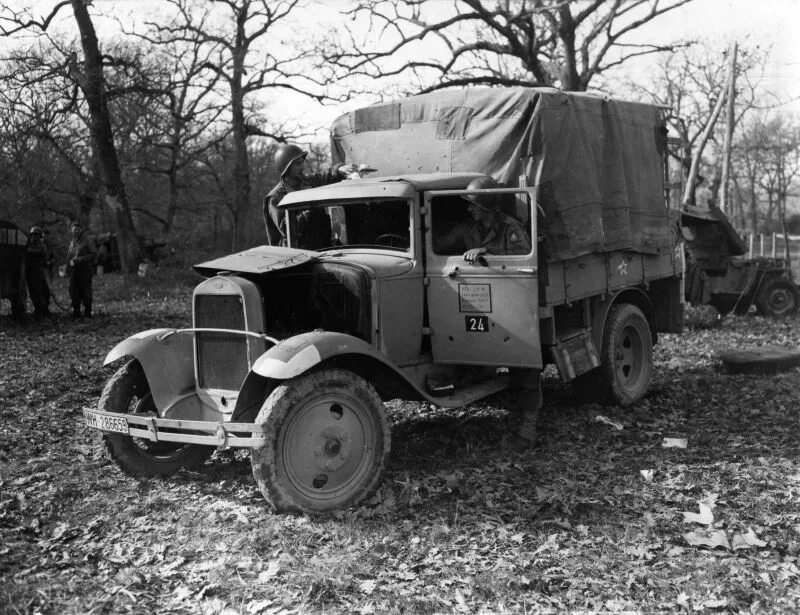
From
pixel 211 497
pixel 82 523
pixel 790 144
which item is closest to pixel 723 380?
pixel 211 497

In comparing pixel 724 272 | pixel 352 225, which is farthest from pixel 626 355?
pixel 724 272

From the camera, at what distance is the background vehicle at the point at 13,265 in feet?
45.8

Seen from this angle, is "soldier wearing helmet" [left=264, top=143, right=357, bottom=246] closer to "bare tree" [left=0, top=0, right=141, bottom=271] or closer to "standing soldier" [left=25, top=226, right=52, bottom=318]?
"standing soldier" [left=25, top=226, right=52, bottom=318]

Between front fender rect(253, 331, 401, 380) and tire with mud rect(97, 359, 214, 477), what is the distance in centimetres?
127

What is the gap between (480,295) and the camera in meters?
6.23

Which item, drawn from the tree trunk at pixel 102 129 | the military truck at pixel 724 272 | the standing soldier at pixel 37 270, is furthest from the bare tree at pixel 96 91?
the military truck at pixel 724 272

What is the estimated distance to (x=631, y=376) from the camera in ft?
27.2

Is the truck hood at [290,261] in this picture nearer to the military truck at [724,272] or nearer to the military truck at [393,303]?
the military truck at [393,303]

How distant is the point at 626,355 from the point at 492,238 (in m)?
2.70

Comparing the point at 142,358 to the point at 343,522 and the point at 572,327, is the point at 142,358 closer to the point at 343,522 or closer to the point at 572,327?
the point at 343,522

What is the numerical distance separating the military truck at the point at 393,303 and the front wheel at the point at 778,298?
8.59 metres

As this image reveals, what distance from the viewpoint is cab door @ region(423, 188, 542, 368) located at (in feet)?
20.2

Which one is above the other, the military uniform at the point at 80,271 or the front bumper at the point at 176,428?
the military uniform at the point at 80,271

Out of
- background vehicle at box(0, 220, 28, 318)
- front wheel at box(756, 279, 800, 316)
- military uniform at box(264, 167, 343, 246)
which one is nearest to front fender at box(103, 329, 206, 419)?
military uniform at box(264, 167, 343, 246)
